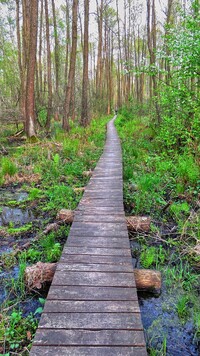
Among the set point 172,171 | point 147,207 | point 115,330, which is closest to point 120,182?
point 147,207

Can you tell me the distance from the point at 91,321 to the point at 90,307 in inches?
6.4

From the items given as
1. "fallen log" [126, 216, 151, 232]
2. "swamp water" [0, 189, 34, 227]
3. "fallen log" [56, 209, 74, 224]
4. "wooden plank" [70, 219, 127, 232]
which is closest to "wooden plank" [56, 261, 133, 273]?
"wooden plank" [70, 219, 127, 232]

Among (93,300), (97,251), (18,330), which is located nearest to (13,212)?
(97,251)

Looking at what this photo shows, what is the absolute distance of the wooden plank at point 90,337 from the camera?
72.7 inches

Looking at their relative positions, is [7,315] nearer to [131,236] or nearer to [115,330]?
[115,330]

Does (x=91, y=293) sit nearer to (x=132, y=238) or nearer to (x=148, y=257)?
(x=148, y=257)

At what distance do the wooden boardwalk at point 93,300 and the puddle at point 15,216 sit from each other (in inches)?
50.9

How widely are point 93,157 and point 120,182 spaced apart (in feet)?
10.1

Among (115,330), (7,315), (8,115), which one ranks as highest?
(8,115)

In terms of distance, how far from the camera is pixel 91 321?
80.6 inches

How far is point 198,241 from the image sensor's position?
3.84 meters

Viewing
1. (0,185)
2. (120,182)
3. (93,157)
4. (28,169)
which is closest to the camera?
(120,182)

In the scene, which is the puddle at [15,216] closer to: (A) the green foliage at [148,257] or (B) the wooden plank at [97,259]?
(B) the wooden plank at [97,259]

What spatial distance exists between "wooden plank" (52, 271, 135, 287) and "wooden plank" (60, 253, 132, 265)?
0.21 m
